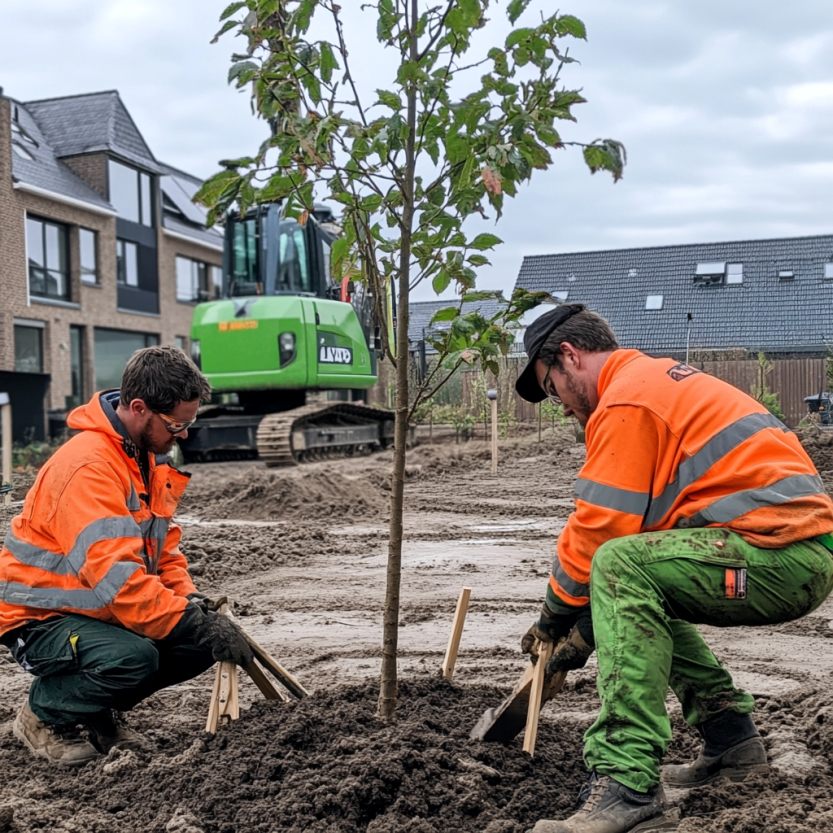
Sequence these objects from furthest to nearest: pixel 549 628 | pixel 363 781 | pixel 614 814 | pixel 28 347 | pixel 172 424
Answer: pixel 28 347
pixel 172 424
pixel 549 628
pixel 363 781
pixel 614 814

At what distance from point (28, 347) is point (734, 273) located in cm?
2262

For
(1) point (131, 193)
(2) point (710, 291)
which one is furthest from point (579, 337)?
(2) point (710, 291)

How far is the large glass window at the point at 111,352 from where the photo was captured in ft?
96.4

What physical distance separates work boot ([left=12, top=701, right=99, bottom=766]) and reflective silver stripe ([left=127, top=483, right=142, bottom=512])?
2.75 feet

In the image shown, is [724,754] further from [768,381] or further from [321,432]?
[768,381]

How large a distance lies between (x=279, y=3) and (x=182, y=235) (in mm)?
31567

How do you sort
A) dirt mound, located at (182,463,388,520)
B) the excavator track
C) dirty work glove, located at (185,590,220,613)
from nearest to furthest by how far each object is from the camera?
dirty work glove, located at (185,590,220,613), dirt mound, located at (182,463,388,520), the excavator track

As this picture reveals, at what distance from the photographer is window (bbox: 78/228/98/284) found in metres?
28.3

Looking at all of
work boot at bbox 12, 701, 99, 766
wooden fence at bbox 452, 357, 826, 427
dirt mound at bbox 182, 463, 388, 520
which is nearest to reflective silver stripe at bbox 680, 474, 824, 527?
work boot at bbox 12, 701, 99, 766

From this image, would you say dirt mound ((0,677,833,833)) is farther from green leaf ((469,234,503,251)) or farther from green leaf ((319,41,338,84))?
green leaf ((319,41,338,84))

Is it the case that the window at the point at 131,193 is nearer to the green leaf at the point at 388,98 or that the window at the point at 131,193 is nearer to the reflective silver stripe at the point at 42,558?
the reflective silver stripe at the point at 42,558

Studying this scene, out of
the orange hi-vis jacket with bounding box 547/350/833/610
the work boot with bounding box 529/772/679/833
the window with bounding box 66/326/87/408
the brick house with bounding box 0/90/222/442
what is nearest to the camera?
the work boot with bounding box 529/772/679/833

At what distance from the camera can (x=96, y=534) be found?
3283mm

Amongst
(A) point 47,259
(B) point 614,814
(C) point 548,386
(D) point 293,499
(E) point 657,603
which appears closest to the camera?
(B) point 614,814
